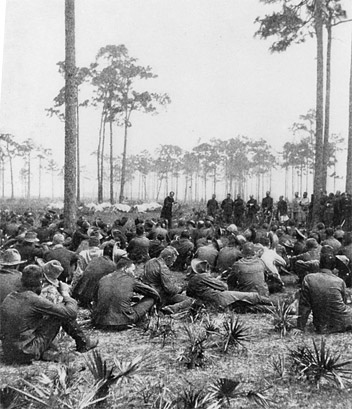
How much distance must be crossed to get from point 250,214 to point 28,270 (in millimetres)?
→ 15376

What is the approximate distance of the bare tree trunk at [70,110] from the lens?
11711 mm

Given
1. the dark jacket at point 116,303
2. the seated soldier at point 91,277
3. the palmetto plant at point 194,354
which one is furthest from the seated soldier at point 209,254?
the palmetto plant at point 194,354

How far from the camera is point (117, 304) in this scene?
19.6 ft

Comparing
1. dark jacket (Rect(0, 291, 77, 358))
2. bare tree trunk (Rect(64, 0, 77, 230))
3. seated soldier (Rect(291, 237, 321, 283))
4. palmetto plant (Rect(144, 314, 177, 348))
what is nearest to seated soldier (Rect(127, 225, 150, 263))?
bare tree trunk (Rect(64, 0, 77, 230))

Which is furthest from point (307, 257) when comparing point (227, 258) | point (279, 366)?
point (279, 366)

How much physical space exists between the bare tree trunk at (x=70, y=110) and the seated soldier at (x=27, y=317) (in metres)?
8.02

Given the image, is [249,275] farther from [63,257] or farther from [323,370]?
[63,257]

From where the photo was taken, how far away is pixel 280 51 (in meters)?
16.0

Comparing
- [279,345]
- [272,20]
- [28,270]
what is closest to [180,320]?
[279,345]

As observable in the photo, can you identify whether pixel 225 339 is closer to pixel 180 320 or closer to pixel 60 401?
pixel 180 320

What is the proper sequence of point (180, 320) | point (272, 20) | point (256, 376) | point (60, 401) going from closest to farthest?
point (60, 401) → point (256, 376) → point (180, 320) → point (272, 20)

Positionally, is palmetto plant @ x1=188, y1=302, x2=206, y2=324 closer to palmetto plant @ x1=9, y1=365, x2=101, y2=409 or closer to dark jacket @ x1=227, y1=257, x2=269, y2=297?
dark jacket @ x1=227, y1=257, x2=269, y2=297

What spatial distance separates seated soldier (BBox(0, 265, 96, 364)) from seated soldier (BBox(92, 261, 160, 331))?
1168 mm

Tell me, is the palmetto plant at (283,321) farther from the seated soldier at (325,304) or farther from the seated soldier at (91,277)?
the seated soldier at (91,277)
